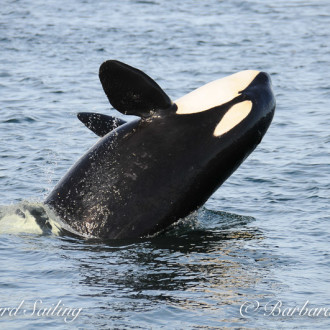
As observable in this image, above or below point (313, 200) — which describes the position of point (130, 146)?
→ above

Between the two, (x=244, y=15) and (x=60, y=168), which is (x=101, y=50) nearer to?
(x=244, y=15)

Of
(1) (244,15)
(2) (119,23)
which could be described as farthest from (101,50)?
(1) (244,15)

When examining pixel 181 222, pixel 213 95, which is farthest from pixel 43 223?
pixel 213 95

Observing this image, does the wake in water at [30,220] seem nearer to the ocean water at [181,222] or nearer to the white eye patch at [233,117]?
the ocean water at [181,222]

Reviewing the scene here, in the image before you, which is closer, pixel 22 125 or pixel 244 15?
pixel 22 125

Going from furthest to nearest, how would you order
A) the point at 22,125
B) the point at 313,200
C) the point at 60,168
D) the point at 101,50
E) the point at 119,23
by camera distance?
1. the point at 119,23
2. the point at 101,50
3. the point at 22,125
4. the point at 60,168
5. the point at 313,200

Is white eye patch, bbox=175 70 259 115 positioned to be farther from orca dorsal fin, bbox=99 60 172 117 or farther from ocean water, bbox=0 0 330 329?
ocean water, bbox=0 0 330 329

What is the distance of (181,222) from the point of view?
47.7 ft

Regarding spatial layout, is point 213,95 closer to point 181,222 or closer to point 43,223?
point 181,222

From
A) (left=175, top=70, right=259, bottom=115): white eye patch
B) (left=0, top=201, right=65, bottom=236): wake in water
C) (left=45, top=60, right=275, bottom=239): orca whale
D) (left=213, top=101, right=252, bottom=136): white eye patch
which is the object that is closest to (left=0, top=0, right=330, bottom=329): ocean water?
(left=0, top=201, right=65, bottom=236): wake in water

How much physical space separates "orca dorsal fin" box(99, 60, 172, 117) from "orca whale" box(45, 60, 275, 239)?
0.02 metres

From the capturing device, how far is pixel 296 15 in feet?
146

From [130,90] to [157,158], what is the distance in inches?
45.8

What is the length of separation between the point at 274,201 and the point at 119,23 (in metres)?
25.8
